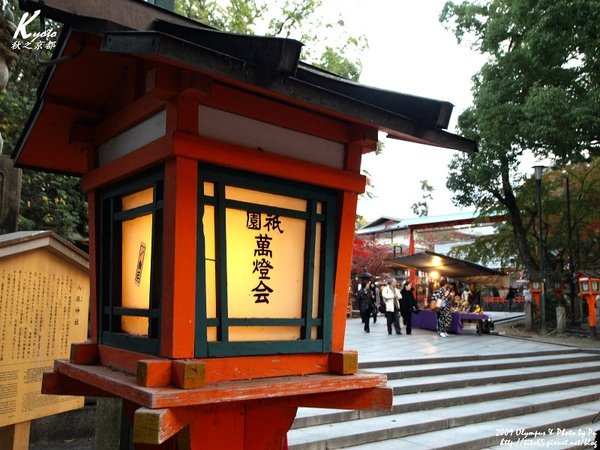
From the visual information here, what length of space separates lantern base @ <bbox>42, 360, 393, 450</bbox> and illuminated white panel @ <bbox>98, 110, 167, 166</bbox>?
113 cm

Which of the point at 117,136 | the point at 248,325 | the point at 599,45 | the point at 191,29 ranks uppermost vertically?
the point at 599,45

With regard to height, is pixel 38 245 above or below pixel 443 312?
above

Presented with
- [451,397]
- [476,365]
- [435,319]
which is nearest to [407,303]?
[435,319]

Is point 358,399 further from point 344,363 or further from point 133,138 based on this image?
point 133,138

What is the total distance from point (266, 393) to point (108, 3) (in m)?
1.88

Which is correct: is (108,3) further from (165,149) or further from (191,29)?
(165,149)

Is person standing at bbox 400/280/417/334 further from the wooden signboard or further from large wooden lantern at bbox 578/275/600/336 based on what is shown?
the wooden signboard

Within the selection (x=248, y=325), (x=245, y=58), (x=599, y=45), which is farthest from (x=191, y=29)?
(x=599, y=45)

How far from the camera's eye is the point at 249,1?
14211mm

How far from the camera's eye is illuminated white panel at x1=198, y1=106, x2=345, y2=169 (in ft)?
7.44

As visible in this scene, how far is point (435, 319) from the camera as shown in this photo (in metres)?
16.6

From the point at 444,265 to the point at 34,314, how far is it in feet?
52.9

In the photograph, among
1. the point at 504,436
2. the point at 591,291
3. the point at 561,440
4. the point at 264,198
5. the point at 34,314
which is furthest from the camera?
the point at 591,291

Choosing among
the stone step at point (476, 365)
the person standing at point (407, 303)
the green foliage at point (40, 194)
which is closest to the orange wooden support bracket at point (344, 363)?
the stone step at point (476, 365)
